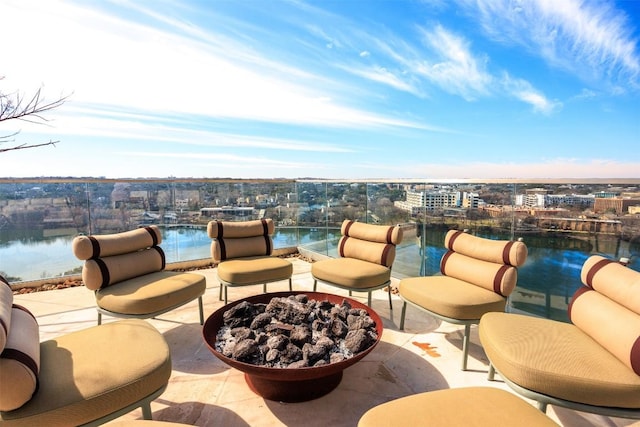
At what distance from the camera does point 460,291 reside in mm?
2473

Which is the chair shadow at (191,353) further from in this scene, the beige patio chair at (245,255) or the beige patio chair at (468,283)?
the beige patio chair at (468,283)

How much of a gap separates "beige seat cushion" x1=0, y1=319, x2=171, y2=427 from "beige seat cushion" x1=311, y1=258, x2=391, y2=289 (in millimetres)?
1618

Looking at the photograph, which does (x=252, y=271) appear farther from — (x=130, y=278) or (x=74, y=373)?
(x=74, y=373)

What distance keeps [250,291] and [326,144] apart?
11.1 m

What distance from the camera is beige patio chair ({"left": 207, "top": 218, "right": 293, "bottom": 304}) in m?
3.08

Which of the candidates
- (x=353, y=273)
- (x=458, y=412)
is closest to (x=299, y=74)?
(x=353, y=273)

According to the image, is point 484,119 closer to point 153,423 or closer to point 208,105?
point 208,105

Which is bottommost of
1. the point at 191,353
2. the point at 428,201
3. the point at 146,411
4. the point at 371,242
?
the point at 191,353

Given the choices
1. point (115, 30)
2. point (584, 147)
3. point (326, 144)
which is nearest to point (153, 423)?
point (115, 30)

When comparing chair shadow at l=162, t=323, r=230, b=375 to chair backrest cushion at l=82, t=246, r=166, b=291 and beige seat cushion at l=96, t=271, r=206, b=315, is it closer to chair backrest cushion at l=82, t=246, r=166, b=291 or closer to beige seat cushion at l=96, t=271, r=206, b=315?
beige seat cushion at l=96, t=271, r=206, b=315

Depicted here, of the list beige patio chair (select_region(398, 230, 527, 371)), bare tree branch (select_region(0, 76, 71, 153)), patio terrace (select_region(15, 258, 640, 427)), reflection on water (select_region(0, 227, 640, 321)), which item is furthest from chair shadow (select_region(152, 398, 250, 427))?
reflection on water (select_region(0, 227, 640, 321))

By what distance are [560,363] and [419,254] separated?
7.27 ft

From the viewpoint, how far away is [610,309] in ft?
5.60

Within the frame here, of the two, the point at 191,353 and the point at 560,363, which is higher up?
the point at 560,363
